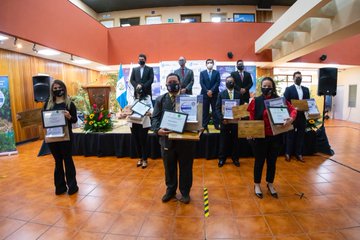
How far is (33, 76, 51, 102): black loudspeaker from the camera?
5.36 metres

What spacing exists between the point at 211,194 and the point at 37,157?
3.91m

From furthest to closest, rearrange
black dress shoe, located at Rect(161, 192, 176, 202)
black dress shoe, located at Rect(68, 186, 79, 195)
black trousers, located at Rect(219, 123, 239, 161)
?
black trousers, located at Rect(219, 123, 239, 161) → black dress shoe, located at Rect(68, 186, 79, 195) → black dress shoe, located at Rect(161, 192, 176, 202)

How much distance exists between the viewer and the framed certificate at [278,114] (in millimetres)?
2271

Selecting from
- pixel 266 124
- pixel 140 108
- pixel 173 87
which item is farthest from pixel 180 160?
pixel 140 108

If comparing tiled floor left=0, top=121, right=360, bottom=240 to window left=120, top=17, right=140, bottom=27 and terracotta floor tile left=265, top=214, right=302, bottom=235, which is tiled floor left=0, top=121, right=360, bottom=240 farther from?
window left=120, top=17, right=140, bottom=27

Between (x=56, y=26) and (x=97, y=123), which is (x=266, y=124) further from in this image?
(x=56, y=26)

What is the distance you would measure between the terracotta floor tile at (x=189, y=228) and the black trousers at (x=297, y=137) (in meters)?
2.64

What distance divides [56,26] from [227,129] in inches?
210

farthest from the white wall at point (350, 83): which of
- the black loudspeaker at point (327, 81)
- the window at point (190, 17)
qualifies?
the window at point (190, 17)

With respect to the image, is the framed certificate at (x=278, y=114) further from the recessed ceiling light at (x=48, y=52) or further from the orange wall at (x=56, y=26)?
the recessed ceiling light at (x=48, y=52)

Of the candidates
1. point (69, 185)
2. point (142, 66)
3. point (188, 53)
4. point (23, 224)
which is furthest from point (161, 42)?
point (23, 224)

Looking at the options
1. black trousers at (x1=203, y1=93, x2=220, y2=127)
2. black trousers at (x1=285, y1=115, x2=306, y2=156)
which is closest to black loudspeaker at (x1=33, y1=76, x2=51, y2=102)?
black trousers at (x1=203, y1=93, x2=220, y2=127)

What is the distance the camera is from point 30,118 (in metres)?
2.61

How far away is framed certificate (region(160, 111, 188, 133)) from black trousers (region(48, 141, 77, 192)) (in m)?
1.37
